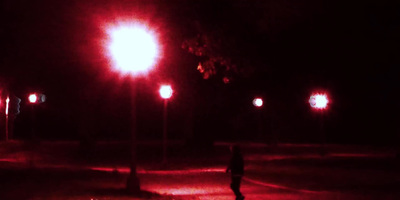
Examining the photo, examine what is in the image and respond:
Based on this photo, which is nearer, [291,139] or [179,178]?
[179,178]

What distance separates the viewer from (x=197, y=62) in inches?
1444

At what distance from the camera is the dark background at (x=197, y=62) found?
61.6 feet

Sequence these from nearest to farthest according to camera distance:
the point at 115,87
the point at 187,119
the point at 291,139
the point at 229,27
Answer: the point at 229,27 → the point at 115,87 → the point at 187,119 → the point at 291,139

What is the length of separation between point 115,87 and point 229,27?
83.3ft

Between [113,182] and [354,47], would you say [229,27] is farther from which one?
[354,47]

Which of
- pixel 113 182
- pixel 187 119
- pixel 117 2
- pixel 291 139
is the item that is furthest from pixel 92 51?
pixel 291 139

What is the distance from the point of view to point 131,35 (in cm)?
1917

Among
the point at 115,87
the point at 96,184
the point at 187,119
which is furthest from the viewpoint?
the point at 187,119

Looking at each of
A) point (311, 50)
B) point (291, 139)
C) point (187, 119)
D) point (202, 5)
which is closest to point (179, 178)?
point (311, 50)

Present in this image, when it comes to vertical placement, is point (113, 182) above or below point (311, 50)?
below

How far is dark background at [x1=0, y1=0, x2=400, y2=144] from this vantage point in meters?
18.8

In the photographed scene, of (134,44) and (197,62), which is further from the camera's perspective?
(197,62)

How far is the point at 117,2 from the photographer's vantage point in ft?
64.7

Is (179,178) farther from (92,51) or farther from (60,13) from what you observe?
(60,13)
